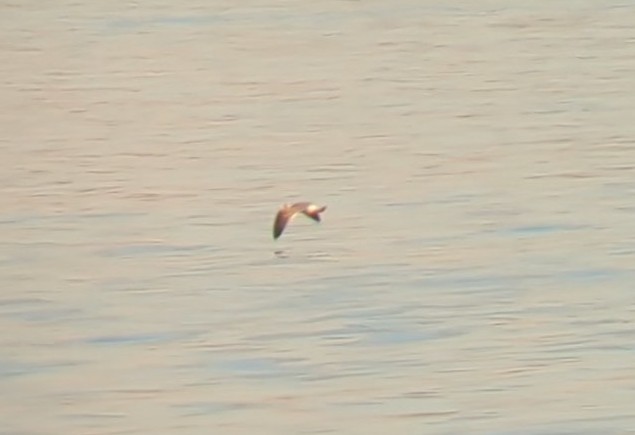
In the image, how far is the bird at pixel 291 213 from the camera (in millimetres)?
10305

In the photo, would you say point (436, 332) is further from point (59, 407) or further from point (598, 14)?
point (598, 14)

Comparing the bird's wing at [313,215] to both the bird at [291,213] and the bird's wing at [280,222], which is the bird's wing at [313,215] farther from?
the bird's wing at [280,222]

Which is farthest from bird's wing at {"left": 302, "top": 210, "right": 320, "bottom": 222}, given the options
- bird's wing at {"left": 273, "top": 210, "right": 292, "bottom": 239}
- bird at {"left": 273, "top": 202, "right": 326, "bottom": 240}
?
bird's wing at {"left": 273, "top": 210, "right": 292, "bottom": 239}

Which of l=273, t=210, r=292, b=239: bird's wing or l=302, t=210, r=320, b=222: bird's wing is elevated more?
l=302, t=210, r=320, b=222: bird's wing

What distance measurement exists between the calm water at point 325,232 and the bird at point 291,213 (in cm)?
8

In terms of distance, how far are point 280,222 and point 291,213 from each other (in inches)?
6.3

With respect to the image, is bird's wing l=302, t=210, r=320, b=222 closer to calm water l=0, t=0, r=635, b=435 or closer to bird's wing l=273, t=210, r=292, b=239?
calm water l=0, t=0, r=635, b=435

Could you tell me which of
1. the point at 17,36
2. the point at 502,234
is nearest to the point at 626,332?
the point at 502,234

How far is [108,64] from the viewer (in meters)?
16.1

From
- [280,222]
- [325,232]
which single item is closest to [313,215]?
[325,232]

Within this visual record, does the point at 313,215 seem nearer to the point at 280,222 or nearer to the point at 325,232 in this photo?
the point at 325,232

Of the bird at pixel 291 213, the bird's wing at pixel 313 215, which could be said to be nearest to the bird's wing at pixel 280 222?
the bird at pixel 291 213

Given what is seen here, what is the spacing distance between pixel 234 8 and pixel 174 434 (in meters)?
12.3

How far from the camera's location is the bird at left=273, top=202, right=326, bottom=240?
10.3 m
